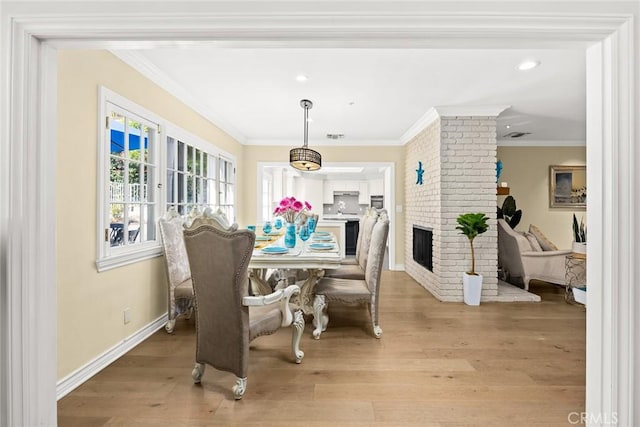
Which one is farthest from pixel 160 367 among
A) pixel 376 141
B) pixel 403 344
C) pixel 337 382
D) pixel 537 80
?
pixel 376 141

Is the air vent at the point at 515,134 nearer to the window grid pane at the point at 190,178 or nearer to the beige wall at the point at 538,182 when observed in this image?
the beige wall at the point at 538,182

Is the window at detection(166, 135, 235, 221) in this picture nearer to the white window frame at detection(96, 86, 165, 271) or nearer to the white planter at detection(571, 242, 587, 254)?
the white window frame at detection(96, 86, 165, 271)

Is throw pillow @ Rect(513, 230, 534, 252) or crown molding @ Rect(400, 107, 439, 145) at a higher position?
crown molding @ Rect(400, 107, 439, 145)

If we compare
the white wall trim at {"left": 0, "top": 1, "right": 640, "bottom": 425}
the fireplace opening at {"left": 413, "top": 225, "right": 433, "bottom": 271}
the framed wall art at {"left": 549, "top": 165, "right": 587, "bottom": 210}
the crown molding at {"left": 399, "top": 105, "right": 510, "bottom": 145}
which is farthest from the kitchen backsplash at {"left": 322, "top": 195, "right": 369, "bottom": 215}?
the white wall trim at {"left": 0, "top": 1, "right": 640, "bottom": 425}

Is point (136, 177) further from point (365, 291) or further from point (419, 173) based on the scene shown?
point (419, 173)

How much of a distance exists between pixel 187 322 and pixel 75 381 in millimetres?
1152

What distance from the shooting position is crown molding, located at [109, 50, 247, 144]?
2469 mm

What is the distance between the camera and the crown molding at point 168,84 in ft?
8.10

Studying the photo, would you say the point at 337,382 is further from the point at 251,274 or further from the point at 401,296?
the point at 401,296

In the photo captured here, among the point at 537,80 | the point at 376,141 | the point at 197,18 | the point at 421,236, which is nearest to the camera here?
the point at 197,18

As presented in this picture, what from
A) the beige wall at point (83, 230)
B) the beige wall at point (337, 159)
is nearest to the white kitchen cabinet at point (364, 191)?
the beige wall at point (337, 159)

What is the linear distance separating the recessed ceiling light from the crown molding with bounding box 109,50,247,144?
320 centimetres

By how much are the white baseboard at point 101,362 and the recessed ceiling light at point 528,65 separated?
398cm

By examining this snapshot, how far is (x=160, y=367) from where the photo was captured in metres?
2.18
